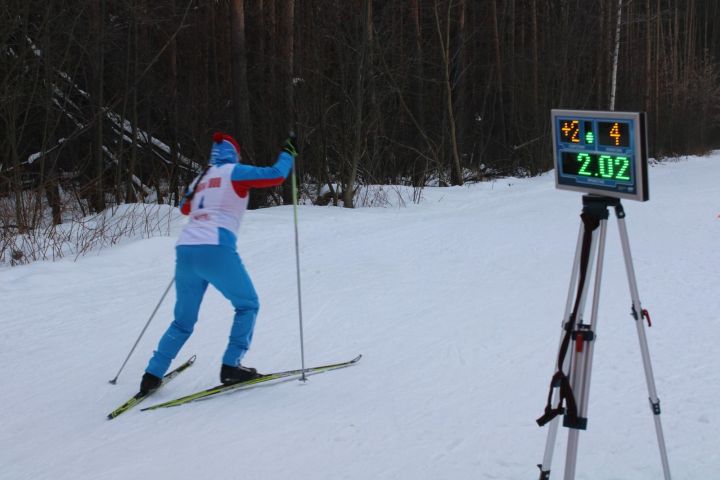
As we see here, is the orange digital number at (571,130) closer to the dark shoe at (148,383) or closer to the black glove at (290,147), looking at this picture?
the black glove at (290,147)

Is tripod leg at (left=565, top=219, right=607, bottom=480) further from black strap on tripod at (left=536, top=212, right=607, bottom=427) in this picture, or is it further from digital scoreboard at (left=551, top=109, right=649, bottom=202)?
digital scoreboard at (left=551, top=109, right=649, bottom=202)

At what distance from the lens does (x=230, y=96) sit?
2195cm

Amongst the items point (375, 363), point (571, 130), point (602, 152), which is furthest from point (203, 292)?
point (602, 152)

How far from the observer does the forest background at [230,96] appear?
13.2 metres

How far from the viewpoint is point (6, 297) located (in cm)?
821

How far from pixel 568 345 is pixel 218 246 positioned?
8.27 feet

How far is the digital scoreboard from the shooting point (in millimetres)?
3078

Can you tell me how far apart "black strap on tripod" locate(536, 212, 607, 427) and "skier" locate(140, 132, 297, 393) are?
228 cm

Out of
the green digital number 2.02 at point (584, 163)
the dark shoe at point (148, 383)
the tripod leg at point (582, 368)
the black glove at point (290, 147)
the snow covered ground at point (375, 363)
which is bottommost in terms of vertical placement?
the snow covered ground at point (375, 363)

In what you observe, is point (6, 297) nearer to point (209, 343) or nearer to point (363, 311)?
point (209, 343)

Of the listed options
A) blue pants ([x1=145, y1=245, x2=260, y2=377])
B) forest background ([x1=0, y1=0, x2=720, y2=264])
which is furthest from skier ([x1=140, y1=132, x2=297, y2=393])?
forest background ([x1=0, y1=0, x2=720, y2=264])

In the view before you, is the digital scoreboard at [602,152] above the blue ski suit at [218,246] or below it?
above

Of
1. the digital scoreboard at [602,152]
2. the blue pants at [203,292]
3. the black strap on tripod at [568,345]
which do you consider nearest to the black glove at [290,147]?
the blue pants at [203,292]

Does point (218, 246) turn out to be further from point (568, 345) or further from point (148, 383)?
point (568, 345)
